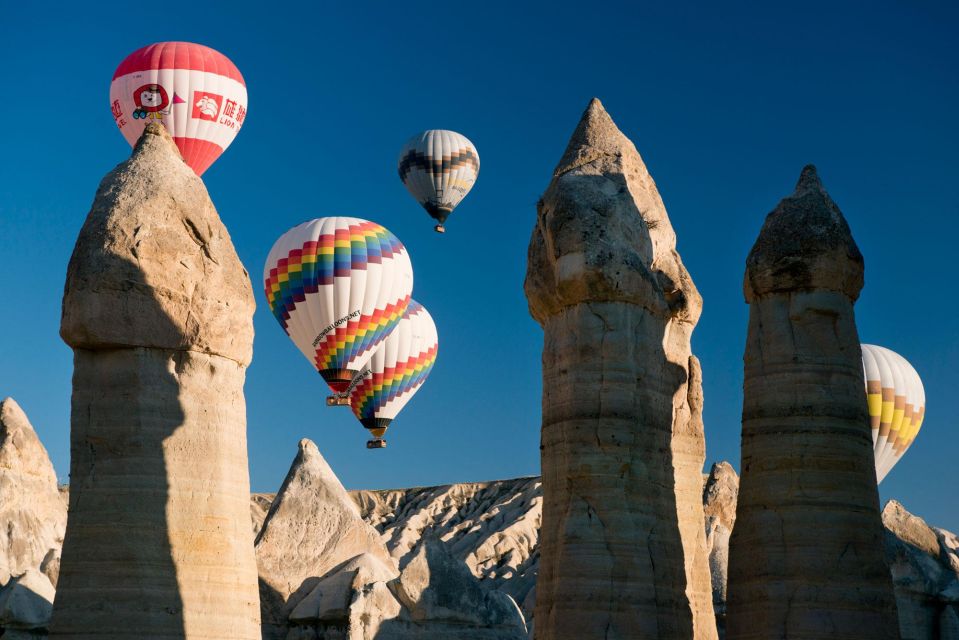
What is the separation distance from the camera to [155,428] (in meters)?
14.3

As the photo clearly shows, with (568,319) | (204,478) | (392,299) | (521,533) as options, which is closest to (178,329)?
(204,478)

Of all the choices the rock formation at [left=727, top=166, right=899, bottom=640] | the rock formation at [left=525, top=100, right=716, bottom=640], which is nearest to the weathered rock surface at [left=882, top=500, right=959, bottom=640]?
the rock formation at [left=525, top=100, right=716, bottom=640]

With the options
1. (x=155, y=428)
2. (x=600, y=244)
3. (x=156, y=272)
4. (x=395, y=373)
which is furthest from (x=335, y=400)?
(x=155, y=428)

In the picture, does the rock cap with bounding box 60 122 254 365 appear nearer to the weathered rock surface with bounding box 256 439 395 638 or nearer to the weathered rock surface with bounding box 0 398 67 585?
the weathered rock surface with bounding box 256 439 395 638

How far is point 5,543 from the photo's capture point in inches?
1077

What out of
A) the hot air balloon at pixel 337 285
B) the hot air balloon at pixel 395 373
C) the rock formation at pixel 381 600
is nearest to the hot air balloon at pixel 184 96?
the hot air balloon at pixel 337 285

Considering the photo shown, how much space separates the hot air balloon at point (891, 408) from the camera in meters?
34.0

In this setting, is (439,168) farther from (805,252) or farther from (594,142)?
(805,252)

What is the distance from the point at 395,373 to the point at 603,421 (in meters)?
24.2

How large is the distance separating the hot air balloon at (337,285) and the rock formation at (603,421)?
17.6 metres

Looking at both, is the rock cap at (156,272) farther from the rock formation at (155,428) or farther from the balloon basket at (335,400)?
the balloon basket at (335,400)

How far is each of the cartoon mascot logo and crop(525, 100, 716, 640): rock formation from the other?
15791 millimetres

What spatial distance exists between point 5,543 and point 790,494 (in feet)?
52.2

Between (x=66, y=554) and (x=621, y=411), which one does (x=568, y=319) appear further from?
(x=66, y=554)
